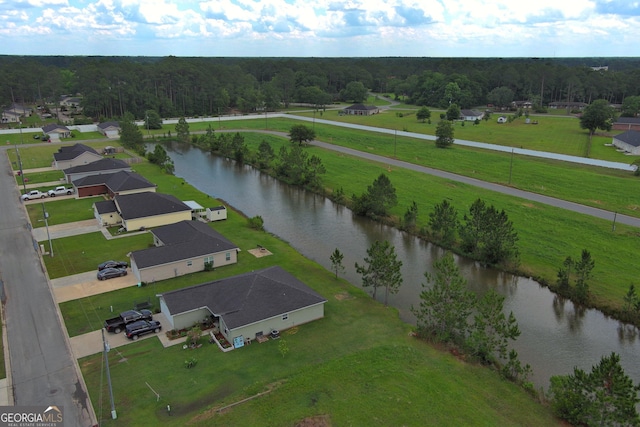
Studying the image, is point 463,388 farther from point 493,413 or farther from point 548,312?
point 548,312

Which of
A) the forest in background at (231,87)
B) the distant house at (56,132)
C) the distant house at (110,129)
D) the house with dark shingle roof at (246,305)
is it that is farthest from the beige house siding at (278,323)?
the forest in background at (231,87)

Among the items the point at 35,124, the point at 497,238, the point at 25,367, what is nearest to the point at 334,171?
the point at 497,238

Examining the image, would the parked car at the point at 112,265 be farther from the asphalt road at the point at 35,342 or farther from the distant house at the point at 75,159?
the distant house at the point at 75,159

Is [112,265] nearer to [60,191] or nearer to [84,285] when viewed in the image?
[84,285]

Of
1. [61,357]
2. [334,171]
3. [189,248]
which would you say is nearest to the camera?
[61,357]

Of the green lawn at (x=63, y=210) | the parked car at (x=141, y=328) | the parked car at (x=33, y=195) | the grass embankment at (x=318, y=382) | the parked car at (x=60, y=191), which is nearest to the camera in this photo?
the grass embankment at (x=318, y=382)

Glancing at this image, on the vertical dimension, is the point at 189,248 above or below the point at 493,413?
above
